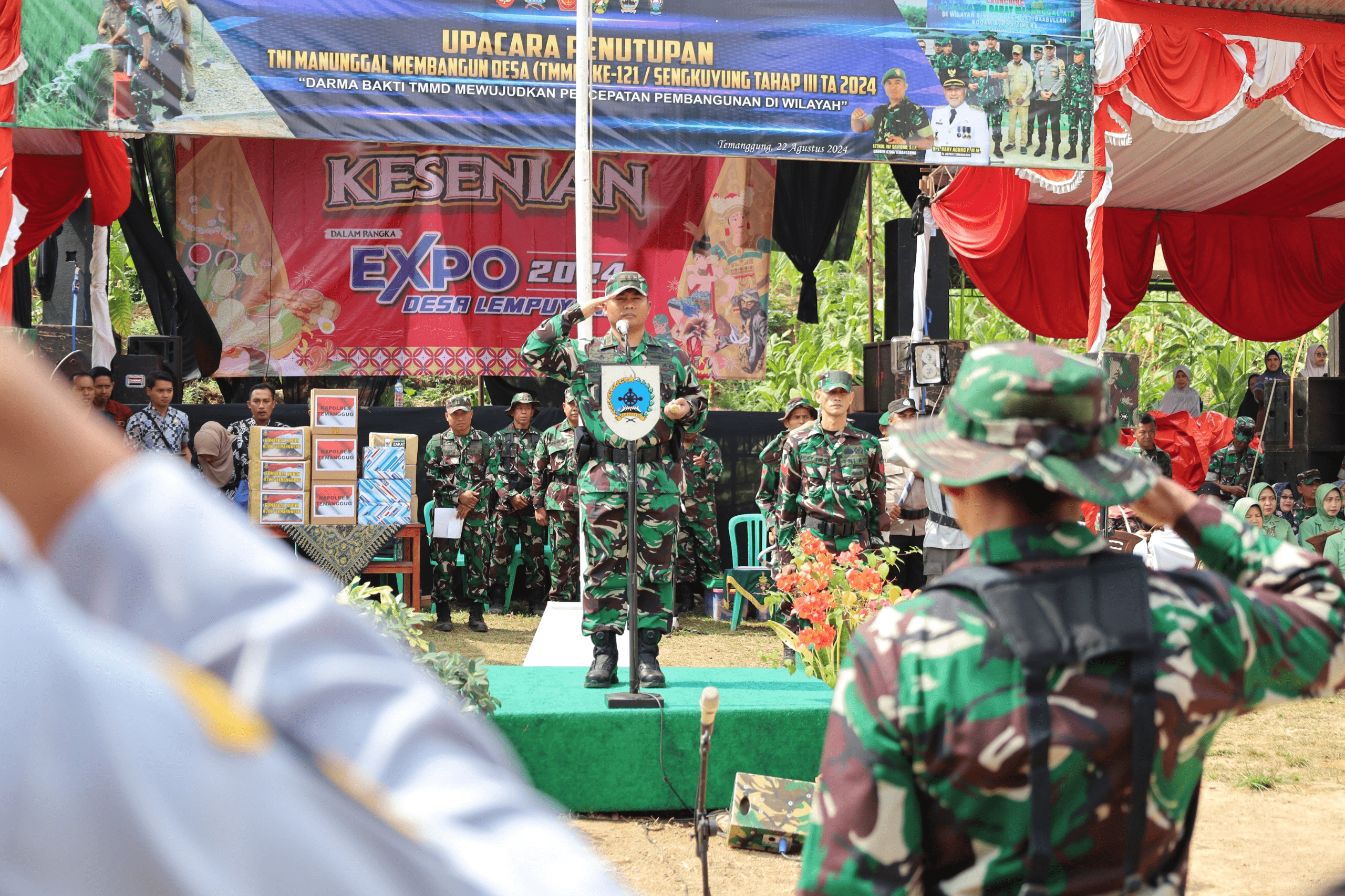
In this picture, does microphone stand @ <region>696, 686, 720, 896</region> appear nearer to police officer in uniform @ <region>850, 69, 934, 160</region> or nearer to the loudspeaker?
police officer in uniform @ <region>850, 69, 934, 160</region>

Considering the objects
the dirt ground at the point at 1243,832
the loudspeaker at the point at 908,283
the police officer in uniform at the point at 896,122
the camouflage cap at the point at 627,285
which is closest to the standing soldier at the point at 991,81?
the police officer in uniform at the point at 896,122

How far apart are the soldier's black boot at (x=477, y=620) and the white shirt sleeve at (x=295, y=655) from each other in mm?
8751

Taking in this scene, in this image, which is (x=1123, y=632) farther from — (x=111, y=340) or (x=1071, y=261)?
(x=1071, y=261)

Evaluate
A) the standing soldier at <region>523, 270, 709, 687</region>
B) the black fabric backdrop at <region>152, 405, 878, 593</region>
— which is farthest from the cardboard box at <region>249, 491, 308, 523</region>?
the standing soldier at <region>523, 270, 709, 687</region>

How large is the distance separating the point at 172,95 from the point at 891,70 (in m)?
4.80

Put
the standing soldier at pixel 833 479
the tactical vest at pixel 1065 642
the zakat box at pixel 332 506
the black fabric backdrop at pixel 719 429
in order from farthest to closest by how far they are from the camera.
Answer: the black fabric backdrop at pixel 719 429 → the zakat box at pixel 332 506 → the standing soldier at pixel 833 479 → the tactical vest at pixel 1065 642

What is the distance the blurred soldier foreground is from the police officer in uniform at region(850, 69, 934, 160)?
26.6 ft

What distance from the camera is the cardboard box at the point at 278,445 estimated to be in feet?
25.8

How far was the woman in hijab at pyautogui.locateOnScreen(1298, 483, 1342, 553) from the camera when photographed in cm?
1015

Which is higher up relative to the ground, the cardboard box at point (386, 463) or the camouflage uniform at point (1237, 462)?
the cardboard box at point (386, 463)

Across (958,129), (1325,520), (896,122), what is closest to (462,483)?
(896,122)

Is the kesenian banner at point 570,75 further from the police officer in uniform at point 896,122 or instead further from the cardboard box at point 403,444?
the cardboard box at point 403,444

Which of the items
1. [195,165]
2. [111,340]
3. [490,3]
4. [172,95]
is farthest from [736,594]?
[195,165]

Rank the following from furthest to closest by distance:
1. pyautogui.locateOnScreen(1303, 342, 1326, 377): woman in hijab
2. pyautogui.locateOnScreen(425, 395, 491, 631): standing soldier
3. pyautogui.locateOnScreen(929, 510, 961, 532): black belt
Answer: pyautogui.locateOnScreen(1303, 342, 1326, 377): woman in hijab, pyautogui.locateOnScreen(425, 395, 491, 631): standing soldier, pyautogui.locateOnScreen(929, 510, 961, 532): black belt
